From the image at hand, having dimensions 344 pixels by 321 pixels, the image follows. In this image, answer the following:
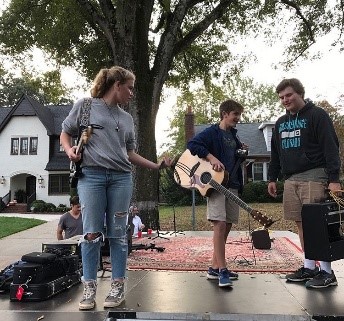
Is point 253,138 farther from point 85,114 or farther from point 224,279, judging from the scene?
point 85,114

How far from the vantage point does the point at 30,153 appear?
33.6m

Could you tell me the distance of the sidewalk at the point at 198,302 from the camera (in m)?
3.30

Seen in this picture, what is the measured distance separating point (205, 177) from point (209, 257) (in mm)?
3282

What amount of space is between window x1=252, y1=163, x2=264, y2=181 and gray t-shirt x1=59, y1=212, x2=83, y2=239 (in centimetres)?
2969

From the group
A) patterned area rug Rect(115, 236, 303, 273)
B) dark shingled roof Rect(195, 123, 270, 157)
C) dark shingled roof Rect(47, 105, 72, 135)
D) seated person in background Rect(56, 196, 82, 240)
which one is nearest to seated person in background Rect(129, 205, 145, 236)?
patterned area rug Rect(115, 236, 303, 273)

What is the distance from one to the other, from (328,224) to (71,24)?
1364 cm

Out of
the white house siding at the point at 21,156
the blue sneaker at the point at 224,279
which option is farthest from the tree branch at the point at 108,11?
the white house siding at the point at 21,156

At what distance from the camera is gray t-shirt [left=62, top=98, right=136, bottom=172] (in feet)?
12.0

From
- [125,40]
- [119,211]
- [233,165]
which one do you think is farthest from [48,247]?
[125,40]

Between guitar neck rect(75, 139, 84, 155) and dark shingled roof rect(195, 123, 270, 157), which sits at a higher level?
dark shingled roof rect(195, 123, 270, 157)

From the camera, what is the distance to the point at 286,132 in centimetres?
459

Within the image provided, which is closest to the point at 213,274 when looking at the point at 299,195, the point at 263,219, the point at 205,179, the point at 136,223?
the point at 263,219

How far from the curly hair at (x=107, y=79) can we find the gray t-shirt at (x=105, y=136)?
0.29 feet

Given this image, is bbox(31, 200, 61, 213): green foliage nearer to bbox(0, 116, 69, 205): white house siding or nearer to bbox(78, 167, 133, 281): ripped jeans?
bbox(0, 116, 69, 205): white house siding
